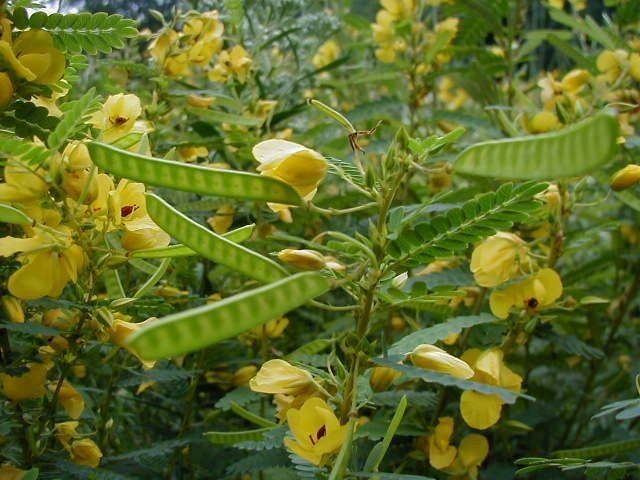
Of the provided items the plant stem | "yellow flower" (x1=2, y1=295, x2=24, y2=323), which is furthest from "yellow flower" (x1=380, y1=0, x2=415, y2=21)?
"yellow flower" (x1=2, y1=295, x2=24, y2=323)

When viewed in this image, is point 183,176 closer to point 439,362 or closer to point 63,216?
point 63,216

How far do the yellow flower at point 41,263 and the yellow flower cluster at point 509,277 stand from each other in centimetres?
56

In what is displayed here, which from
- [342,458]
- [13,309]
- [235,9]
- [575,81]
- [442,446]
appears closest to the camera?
[342,458]

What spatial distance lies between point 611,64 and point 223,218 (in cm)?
87

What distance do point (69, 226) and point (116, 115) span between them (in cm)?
16

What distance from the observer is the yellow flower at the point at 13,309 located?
87 cm

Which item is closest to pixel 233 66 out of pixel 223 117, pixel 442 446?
pixel 223 117

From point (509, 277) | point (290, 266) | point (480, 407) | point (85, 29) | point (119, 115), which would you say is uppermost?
point (85, 29)

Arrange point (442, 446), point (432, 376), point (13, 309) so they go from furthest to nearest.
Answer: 1. point (442, 446)
2. point (13, 309)
3. point (432, 376)

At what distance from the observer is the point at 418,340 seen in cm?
86

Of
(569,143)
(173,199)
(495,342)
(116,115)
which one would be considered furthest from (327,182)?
(569,143)

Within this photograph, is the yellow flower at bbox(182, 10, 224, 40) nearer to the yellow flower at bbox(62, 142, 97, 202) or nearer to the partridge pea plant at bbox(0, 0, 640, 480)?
the partridge pea plant at bbox(0, 0, 640, 480)

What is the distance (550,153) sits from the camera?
0.53 metres

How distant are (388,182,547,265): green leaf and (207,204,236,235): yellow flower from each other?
24.3 inches
